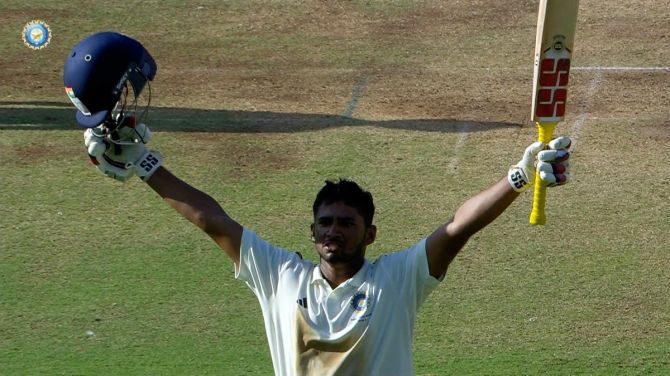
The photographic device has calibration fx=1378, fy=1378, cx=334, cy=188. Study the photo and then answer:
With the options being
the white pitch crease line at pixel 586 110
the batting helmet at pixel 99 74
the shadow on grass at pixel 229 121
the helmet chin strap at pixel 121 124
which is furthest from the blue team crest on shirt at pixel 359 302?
the shadow on grass at pixel 229 121

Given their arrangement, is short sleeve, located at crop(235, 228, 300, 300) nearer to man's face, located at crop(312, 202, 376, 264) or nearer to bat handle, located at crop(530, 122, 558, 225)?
man's face, located at crop(312, 202, 376, 264)

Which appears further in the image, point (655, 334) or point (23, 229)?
point (23, 229)

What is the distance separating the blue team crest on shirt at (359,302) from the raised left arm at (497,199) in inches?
11.5

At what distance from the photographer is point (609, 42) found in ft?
50.5

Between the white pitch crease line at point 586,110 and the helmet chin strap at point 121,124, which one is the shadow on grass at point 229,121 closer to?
the white pitch crease line at point 586,110

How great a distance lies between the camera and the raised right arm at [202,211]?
580 cm

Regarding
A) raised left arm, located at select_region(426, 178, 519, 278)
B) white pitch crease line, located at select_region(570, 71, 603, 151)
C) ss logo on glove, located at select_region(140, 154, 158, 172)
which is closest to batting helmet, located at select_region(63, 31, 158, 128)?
ss logo on glove, located at select_region(140, 154, 158, 172)

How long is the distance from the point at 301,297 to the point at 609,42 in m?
10.5

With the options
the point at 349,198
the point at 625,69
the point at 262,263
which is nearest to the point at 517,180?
the point at 349,198

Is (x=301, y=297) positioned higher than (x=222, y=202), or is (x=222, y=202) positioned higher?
(x=301, y=297)

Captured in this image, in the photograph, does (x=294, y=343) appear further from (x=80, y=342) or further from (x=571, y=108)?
(x=571, y=108)

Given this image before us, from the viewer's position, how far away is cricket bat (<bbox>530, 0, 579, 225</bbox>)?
6.11m

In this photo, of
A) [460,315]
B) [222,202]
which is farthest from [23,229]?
[460,315]

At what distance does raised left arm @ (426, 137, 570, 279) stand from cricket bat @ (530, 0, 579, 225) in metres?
0.64
